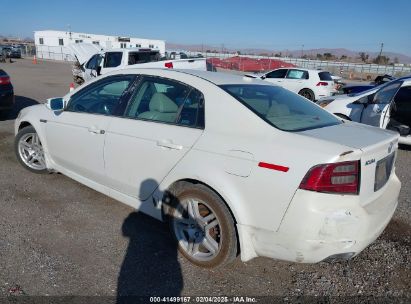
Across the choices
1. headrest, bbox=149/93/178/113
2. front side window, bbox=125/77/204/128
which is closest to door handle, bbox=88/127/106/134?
front side window, bbox=125/77/204/128

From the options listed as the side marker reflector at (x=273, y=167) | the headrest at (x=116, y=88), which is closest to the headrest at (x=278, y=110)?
the side marker reflector at (x=273, y=167)

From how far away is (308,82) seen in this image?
1545 cm

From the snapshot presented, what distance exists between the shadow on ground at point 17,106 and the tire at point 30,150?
4.64m

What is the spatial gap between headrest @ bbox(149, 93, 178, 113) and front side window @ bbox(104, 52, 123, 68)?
10836 millimetres

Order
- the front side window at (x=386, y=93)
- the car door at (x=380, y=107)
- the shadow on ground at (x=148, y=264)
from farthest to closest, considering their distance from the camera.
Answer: the front side window at (x=386, y=93) < the car door at (x=380, y=107) < the shadow on ground at (x=148, y=264)

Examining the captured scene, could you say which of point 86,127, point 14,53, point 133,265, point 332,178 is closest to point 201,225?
point 133,265

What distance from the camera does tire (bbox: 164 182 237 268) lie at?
115 inches

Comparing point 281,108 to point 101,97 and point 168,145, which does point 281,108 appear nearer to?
point 168,145

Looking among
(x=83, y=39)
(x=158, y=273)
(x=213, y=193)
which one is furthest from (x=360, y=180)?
(x=83, y=39)

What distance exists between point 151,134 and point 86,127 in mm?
1039

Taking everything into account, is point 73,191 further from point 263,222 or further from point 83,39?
point 83,39

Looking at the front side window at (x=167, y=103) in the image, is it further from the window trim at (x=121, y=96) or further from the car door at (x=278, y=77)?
the car door at (x=278, y=77)

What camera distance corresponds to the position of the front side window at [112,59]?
45.3 ft

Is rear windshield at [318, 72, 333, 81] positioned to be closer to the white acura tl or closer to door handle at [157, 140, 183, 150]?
the white acura tl
